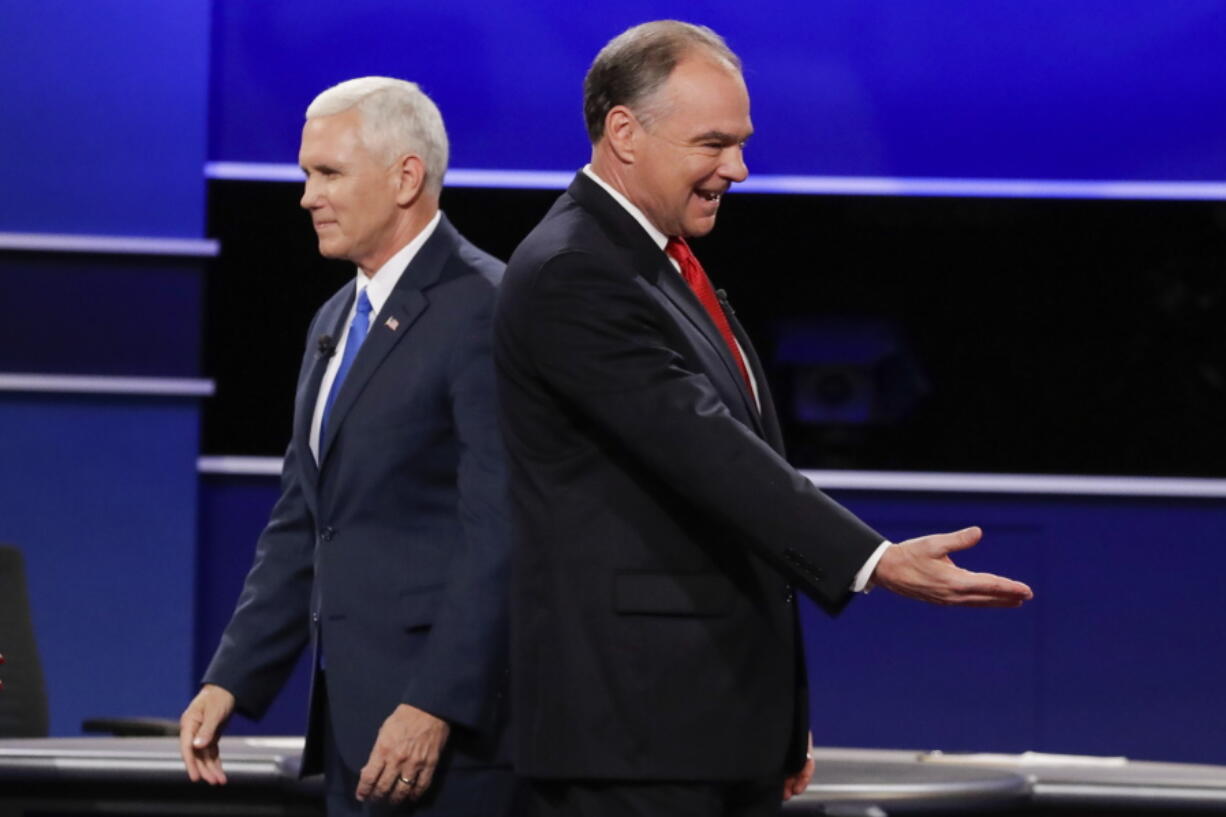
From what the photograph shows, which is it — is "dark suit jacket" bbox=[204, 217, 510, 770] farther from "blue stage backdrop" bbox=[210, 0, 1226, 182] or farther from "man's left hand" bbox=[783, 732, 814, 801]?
"blue stage backdrop" bbox=[210, 0, 1226, 182]

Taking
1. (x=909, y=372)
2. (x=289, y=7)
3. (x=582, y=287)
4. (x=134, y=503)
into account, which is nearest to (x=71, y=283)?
(x=134, y=503)

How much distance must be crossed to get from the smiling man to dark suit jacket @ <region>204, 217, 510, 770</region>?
203 millimetres

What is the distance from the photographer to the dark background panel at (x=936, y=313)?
470cm

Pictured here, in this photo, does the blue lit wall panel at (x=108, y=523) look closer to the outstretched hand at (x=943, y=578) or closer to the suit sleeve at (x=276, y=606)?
the suit sleeve at (x=276, y=606)

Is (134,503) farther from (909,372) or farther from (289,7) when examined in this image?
(909,372)

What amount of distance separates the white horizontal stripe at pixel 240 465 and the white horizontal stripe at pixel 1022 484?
136cm

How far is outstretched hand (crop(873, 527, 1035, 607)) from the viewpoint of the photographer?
1698mm

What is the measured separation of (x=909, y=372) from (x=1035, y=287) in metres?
0.38

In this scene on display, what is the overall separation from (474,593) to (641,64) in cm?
62

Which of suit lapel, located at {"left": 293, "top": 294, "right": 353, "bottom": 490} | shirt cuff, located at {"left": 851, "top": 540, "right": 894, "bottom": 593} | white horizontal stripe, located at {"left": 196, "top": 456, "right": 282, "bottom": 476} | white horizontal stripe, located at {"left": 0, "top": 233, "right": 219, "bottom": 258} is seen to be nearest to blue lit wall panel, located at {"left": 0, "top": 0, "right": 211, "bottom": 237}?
white horizontal stripe, located at {"left": 0, "top": 233, "right": 219, "bottom": 258}

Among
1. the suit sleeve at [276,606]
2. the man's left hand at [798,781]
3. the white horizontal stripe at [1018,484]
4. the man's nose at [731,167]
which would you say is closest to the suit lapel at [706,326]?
the man's nose at [731,167]

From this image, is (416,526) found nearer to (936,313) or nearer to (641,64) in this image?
(641,64)

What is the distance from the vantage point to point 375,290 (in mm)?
2328

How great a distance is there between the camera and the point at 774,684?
1929mm
